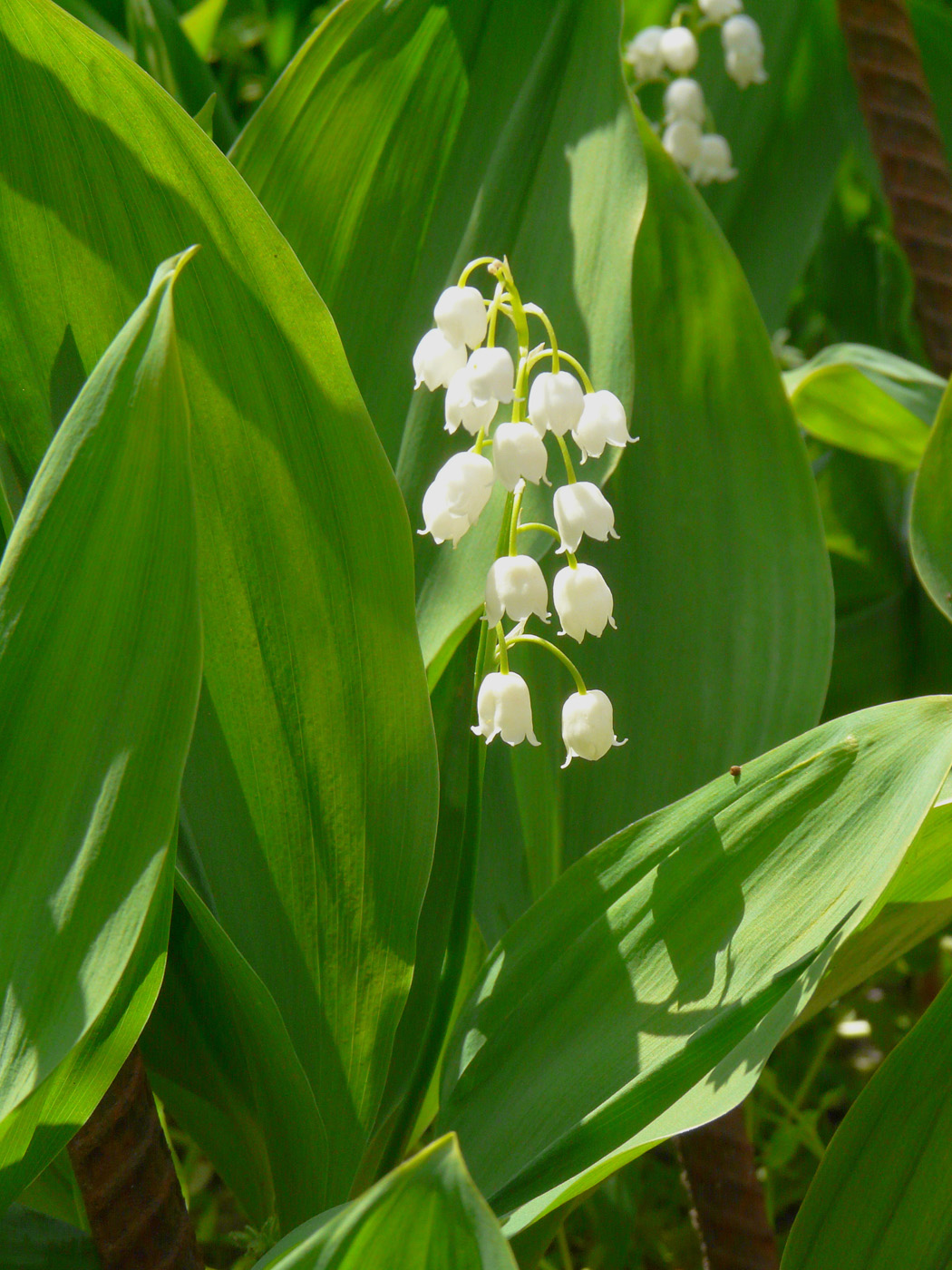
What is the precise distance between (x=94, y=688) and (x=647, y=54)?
108 cm

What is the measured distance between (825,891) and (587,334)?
0.41 m

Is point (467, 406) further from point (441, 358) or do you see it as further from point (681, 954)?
point (681, 954)

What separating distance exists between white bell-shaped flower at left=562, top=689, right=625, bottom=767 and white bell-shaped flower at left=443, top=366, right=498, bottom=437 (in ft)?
0.50

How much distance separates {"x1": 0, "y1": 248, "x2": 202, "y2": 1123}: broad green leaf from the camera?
0.47 meters

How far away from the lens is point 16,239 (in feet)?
2.11

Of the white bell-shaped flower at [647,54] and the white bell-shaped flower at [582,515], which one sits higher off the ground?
the white bell-shaped flower at [647,54]

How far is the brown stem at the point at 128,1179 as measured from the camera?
667mm

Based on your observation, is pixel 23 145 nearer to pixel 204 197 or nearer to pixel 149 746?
pixel 204 197

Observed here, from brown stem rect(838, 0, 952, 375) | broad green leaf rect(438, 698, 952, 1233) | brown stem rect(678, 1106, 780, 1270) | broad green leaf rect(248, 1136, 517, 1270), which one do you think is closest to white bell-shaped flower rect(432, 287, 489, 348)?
broad green leaf rect(438, 698, 952, 1233)

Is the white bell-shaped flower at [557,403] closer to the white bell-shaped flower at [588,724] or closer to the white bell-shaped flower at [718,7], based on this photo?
the white bell-shaped flower at [588,724]

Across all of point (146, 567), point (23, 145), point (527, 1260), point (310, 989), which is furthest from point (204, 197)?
point (527, 1260)

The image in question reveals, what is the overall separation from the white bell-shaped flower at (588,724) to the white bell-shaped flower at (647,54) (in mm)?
902

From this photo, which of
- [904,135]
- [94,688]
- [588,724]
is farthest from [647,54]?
[94,688]

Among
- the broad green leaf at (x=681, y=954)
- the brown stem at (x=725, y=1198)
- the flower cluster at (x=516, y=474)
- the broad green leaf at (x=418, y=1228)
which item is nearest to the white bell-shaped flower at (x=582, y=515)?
the flower cluster at (x=516, y=474)
